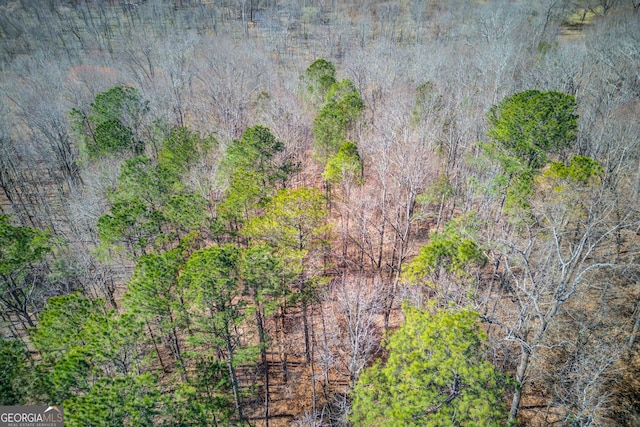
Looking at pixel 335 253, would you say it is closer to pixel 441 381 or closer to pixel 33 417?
pixel 441 381

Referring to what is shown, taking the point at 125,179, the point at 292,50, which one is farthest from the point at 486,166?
the point at 292,50

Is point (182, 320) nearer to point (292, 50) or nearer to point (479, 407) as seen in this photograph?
point (479, 407)

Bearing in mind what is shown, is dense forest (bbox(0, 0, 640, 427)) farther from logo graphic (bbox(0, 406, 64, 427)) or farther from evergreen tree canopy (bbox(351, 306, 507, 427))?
logo graphic (bbox(0, 406, 64, 427))

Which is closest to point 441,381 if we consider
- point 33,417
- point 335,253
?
point 33,417

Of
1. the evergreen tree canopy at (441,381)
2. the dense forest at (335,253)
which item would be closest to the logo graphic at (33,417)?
the dense forest at (335,253)

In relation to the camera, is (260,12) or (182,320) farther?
(260,12)

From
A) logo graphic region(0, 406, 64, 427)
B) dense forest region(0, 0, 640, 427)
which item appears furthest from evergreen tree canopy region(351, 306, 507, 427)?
logo graphic region(0, 406, 64, 427)
